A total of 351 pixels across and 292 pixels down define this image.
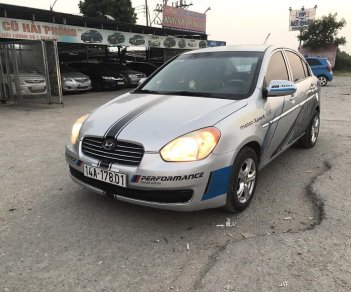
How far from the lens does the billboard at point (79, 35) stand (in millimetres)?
13336

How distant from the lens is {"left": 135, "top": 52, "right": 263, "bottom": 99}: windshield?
13.1ft

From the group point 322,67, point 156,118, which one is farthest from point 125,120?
point 322,67

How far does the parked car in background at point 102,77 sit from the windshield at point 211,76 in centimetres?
1424

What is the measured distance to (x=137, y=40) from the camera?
2009 cm

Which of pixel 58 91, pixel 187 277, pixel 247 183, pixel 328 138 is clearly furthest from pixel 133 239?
pixel 58 91

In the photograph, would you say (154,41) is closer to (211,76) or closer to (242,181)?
(211,76)

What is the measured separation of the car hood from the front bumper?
197mm

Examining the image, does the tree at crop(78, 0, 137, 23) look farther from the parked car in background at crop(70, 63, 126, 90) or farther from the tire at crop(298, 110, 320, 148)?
the tire at crop(298, 110, 320, 148)

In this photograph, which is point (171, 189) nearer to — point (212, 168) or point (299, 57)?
point (212, 168)

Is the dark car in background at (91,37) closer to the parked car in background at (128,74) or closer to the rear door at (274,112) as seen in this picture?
the parked car in background at (128,74)

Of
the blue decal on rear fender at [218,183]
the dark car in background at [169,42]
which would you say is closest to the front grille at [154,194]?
the blue decal on rear fender at [218,183]

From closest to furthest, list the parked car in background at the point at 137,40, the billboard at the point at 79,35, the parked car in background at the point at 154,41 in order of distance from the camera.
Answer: the billboard at the point at 79,35, the parked car in background at the point at 137,40, the parked car in background at the point at 154,41

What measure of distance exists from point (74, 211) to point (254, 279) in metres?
1.99

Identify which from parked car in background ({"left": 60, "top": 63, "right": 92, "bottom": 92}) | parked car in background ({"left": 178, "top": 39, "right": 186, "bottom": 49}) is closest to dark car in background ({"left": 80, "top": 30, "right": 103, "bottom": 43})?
parked car in background ({"left": 60, "top": 63, "right": 92, "bottom": 92})
